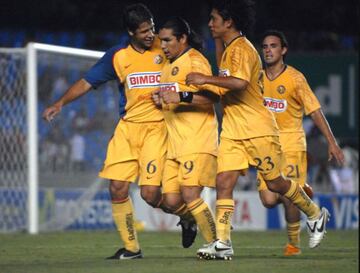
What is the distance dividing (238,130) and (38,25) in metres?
17.6

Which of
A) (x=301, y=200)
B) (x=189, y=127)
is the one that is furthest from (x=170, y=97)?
(x=301, y=200)

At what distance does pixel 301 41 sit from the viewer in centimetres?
2559

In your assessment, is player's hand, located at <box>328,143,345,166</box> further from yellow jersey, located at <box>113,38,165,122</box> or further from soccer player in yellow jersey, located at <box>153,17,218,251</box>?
yellow jersey, located at <box>113,38,165,122</box>

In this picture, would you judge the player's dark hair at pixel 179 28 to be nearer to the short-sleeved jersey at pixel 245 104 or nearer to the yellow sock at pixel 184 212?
the short-sleeved jersey at pixel 245 104

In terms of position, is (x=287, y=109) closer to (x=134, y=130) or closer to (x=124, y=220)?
(x=134, y=130)

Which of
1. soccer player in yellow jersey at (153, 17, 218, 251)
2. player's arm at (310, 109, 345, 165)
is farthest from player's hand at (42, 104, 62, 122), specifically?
player's arm at (310, 109, 345, 165)

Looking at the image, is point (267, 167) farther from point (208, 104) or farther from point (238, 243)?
point (238, 243)

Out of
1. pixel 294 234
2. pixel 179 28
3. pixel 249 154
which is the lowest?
pixel 294 234

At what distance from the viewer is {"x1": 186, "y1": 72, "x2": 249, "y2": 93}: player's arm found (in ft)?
31.0

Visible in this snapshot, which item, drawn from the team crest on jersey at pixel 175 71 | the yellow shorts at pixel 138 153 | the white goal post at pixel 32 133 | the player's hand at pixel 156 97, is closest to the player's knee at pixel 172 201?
the yellow shorts at pixel 138 153

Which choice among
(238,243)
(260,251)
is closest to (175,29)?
(260,251)

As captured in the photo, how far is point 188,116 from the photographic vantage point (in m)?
10.1

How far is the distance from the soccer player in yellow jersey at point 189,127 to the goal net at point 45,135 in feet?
18.6

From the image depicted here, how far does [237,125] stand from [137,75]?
107 centimetres
